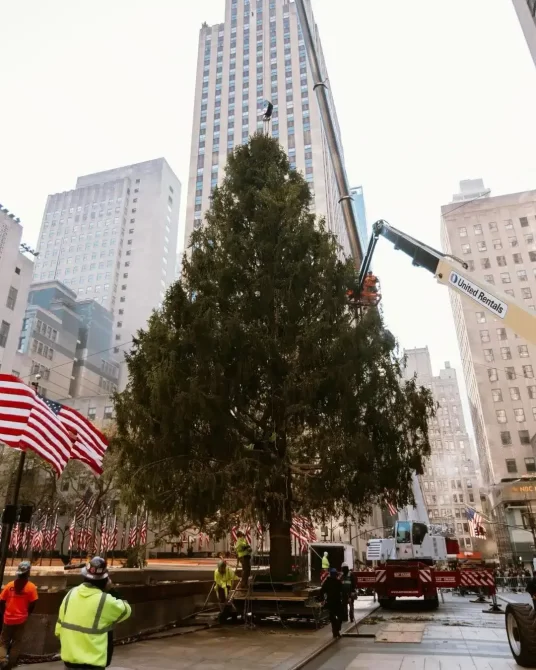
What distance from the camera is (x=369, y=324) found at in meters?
15.0

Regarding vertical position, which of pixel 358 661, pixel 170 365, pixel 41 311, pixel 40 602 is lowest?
pixel 358 661

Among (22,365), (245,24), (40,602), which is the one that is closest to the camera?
(40,602)

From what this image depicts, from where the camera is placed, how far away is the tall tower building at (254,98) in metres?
85.2

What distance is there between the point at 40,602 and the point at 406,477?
31.8ft

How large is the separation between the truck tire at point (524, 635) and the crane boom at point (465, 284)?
4758mm

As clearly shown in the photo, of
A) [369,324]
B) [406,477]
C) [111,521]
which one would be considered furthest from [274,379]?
[111,521]

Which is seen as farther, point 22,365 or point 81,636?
point 22,365

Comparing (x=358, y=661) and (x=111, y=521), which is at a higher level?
(x=111, y=521)

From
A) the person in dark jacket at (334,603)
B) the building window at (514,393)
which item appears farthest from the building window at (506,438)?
the person in dark jacket at (334,603)

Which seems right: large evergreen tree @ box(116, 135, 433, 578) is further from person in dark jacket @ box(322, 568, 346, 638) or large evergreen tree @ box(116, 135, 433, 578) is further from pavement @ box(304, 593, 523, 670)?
pavement @ box(304, 593, 523, 670)

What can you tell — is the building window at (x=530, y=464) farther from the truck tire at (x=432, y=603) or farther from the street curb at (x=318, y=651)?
the street curb at (x=318, y=651)

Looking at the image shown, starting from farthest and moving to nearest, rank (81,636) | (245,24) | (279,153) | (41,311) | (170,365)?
(245,24) < (41,311) < (279,153) < (170,365) < (81,636)

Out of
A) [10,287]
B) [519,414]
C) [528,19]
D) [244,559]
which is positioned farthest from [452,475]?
[244,559]

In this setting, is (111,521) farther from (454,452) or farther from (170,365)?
(454,452)
